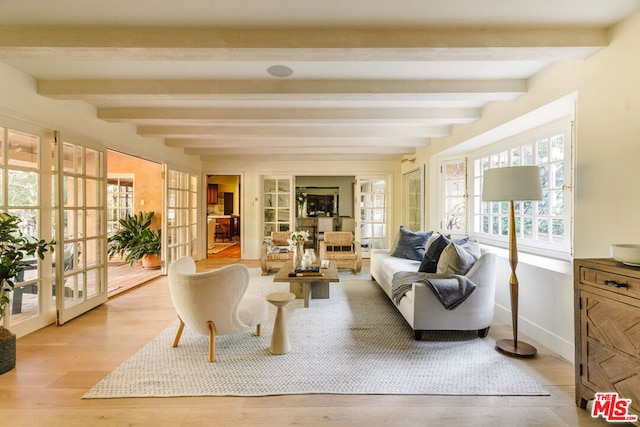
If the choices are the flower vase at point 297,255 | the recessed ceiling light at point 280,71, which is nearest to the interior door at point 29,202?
the recessed ceiling light at point 280,71

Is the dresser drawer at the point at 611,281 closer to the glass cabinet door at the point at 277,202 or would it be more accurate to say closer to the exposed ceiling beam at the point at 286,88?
the exposed ceiling beam at the point at 286,88

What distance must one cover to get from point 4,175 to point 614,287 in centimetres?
437

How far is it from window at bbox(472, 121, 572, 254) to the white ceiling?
2.06 feet

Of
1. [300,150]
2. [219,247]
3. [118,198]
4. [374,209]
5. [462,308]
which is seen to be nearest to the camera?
[462,308]

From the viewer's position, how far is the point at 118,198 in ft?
20.6

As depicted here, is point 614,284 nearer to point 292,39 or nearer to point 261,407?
point 261,407

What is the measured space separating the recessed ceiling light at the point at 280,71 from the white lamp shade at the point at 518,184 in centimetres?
189

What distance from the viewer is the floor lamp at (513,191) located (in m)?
2.27

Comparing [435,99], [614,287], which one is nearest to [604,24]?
[435,99]

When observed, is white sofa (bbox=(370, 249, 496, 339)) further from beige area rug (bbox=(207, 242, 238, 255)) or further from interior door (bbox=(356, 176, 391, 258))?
beige area rug (bbox=(207, 242, 238, 255))

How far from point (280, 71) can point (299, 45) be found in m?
0.65

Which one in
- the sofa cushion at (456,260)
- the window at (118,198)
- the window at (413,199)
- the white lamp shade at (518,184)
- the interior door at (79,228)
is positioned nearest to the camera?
the white lamp shade at (518,184)

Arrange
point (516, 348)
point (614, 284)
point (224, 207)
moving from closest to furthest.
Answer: point (614, 284) < point (516, 348) < point (224, 207)

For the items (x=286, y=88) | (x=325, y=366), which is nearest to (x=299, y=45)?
(x=286, y=88)
